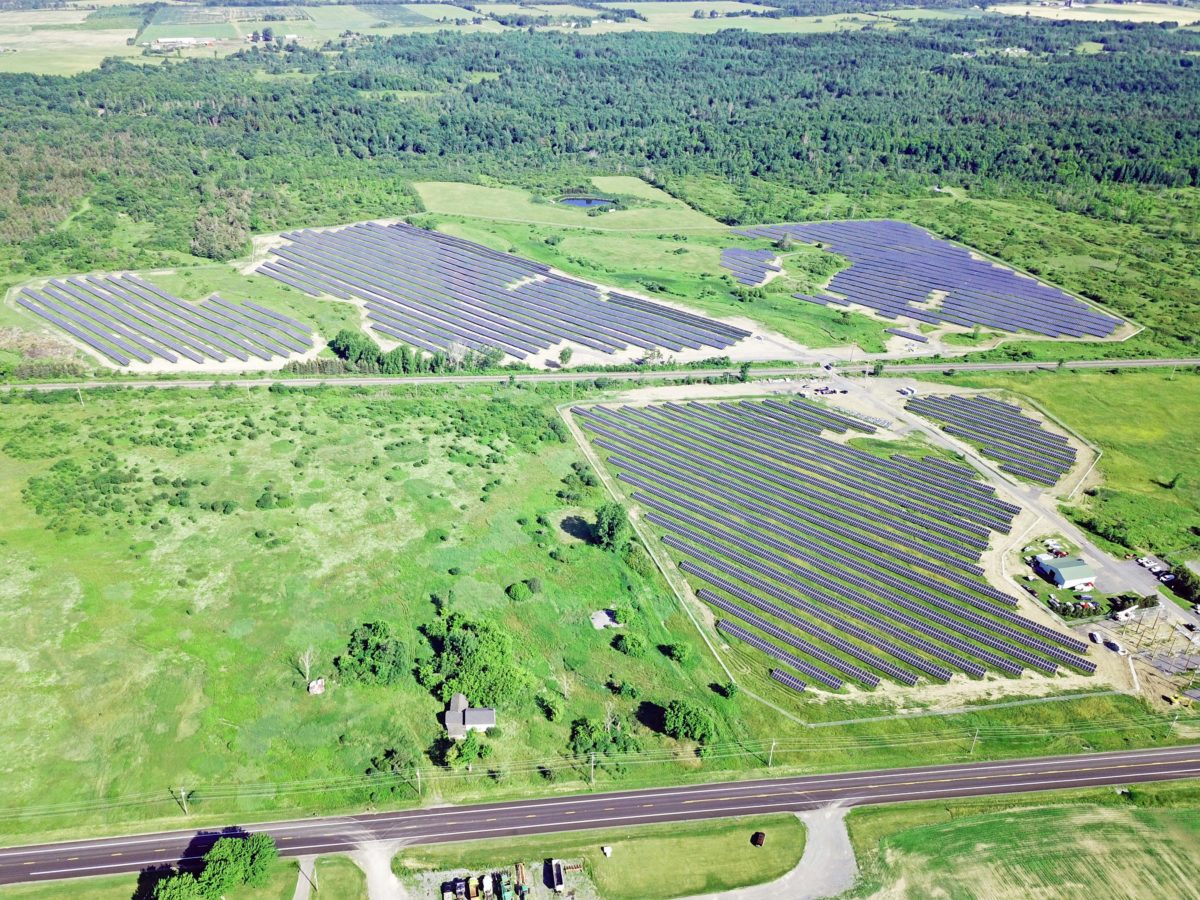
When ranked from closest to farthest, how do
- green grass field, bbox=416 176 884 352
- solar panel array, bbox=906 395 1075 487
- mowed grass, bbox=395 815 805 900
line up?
mowed grass, bbox=395 815 805 900, solar panel array, bbox=906 395 1075 487, green grass field, bbox=416 176 884 352

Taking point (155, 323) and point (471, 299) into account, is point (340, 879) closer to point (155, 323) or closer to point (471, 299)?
point (155, 323)

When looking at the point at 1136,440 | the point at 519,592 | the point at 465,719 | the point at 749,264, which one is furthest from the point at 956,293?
the point at 465,719

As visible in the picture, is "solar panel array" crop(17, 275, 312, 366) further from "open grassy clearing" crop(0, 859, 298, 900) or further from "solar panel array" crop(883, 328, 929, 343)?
"solar panel array" crop(883, 328, 929, 343)

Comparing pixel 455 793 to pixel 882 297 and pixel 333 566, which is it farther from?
pixel 882 297

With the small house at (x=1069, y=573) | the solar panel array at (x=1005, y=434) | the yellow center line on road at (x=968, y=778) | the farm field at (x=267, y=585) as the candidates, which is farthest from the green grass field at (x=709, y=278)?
the yellow center line on road at (x=968, y=778)

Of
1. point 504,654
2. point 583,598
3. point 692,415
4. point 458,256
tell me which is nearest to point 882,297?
point 692,415

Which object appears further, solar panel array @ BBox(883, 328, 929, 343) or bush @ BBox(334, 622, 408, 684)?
solar panel array @ BBox(883, 328, 929, 343)

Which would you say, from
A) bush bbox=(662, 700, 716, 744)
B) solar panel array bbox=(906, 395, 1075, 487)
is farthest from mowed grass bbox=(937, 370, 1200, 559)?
bush bbox=(662, 700, 716, 744)
